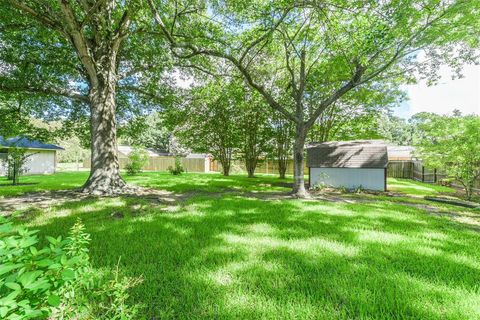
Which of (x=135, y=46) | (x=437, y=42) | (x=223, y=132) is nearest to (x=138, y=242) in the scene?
(x=135, y=46)

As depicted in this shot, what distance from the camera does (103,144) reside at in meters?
8.41

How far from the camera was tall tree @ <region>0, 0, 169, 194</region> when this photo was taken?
7077 mm

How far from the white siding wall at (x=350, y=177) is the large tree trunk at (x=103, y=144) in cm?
1131

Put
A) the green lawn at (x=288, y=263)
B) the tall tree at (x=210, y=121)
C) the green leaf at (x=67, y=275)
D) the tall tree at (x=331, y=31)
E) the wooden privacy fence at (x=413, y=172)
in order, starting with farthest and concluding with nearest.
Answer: the wooden privacy fence at (x=413, y=172), the tall tree at (x=210, y=121), the tall tree at (x=331, y=31), the green lawn at (x=288, y=263), the green leaf at (x=67, y=275)

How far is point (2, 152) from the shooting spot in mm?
19000

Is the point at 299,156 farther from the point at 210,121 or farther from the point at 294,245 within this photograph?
the point at 210,121

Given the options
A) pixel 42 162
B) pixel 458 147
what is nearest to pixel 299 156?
pixel 458 147

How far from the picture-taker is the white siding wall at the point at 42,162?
2150 centimetres

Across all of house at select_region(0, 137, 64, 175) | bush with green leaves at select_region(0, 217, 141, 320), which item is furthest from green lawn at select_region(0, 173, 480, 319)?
house at select_region(0, 137, 64, 175)

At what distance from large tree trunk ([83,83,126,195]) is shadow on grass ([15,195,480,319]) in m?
3.18

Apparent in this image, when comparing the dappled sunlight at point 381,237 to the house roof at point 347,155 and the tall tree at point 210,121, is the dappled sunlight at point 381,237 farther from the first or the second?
the tall tree at point 210,121

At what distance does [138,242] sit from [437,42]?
38.7 feet

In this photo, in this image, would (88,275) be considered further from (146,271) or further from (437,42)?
(437,42)

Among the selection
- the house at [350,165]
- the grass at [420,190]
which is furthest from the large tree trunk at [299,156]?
the grass at [420,190]
